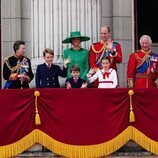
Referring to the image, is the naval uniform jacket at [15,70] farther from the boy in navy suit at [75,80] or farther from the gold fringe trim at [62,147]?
the gold fringe trim at [62,147]

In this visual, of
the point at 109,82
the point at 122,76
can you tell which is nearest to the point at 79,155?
the point at 109,82

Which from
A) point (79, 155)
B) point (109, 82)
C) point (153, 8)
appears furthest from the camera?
point (153, 8)

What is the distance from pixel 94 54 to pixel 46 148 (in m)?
2.34

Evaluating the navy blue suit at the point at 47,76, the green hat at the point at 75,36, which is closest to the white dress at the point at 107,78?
the navy blue suit at the point at 47,76

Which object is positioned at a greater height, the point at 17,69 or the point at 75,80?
the point at 17,69

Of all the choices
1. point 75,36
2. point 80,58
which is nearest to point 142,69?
point 80,58

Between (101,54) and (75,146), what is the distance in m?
2.17

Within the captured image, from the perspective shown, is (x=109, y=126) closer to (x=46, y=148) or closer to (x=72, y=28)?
(x=46, y=148)

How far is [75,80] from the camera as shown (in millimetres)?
14141

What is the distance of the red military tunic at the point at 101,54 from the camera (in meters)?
14.5

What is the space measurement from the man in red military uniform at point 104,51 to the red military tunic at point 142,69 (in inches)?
12.4

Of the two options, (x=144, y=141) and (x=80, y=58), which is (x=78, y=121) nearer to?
(x=144, y=141)

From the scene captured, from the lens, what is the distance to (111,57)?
14.5 m

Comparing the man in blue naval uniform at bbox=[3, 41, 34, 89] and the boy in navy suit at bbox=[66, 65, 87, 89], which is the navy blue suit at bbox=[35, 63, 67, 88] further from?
the boy in navy suit at bbox=[66, 65, 87, 89]
